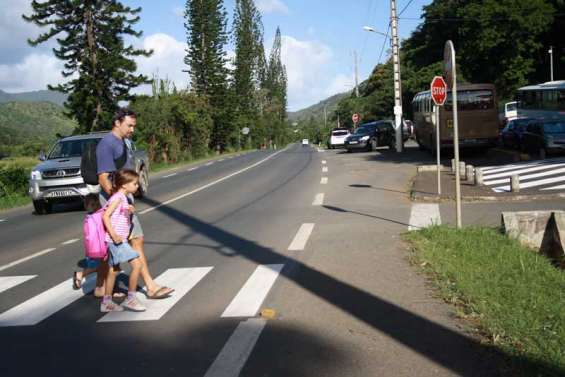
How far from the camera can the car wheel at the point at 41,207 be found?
16.4 metres

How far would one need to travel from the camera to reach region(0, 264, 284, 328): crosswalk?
6.02 m

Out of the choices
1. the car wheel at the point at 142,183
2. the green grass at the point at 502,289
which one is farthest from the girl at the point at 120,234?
the car wheel at the point at 142,183

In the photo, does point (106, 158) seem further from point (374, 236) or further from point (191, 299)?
point (374, 236)

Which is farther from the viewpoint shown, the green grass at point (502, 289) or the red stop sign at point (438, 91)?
the red stop sign at point (438, 91)

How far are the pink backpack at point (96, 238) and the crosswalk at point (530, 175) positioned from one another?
35.7 ft

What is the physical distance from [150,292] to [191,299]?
0.43m

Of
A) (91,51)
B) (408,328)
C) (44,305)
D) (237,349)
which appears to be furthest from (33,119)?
(408,328)

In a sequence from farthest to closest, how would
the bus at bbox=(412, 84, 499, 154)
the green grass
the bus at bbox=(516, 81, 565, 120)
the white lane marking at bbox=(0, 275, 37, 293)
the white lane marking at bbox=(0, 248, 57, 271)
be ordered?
the bus at bbox=(516, 81, 565, 120) < the bus at bbox=(412, 84, 499, 154) < the white lane marking at bbox=(0, 248, 57, 271) < the white lane marking at bbox=(0, 275, 37, 293) < the green grass

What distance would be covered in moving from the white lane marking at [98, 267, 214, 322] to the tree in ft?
123

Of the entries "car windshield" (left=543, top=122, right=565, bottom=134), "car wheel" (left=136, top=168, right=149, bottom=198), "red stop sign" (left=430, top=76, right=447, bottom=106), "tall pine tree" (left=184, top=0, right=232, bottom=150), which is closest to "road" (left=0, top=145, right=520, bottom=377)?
"red stop sign" (left=430, top=76, right=447, bottom=106)

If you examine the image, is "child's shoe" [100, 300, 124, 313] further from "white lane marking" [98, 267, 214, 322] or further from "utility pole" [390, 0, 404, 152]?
"utility pole" [390, 0, 404, 152]

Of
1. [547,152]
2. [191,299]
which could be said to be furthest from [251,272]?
[547,152]

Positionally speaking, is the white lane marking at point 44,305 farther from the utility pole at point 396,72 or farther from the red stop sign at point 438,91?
the utility pole at point 396,72

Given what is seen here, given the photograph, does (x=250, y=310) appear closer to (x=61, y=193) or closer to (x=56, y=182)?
(x=61, y=193)
